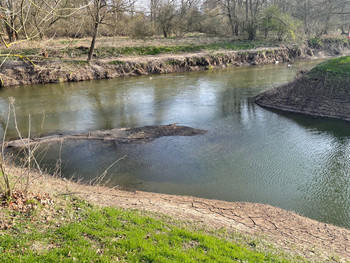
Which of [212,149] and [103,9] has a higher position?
[103,9]

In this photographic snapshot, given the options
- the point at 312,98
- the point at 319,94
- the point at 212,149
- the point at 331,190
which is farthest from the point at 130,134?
the point at 319,94

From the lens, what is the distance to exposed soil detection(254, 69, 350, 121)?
63.7 ft

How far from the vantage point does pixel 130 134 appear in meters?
16.4

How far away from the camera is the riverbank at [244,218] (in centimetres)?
765

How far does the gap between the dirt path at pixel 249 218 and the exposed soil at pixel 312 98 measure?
493 inches

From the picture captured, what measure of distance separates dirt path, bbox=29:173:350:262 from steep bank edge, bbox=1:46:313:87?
62.4ft


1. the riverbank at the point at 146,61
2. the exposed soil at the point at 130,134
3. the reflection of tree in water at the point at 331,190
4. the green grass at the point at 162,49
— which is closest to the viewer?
the reflection of tree in water at the point at 331,190

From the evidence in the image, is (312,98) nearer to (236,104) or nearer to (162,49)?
(236,104)

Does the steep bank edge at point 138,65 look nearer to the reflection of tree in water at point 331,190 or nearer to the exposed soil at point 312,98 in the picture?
the exposed soil at point 312,98

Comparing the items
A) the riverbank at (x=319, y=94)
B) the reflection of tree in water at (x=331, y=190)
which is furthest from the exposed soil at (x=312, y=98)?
the reflection of tree in water at (x=331, y=190)

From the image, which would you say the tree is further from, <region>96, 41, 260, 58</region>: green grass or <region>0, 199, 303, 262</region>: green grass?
<region>0, 199, 303, 262</region>: green grass

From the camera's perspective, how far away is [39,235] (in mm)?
6012

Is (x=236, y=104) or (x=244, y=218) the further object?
(x=236, y=104)

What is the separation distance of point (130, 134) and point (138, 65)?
2071cm
